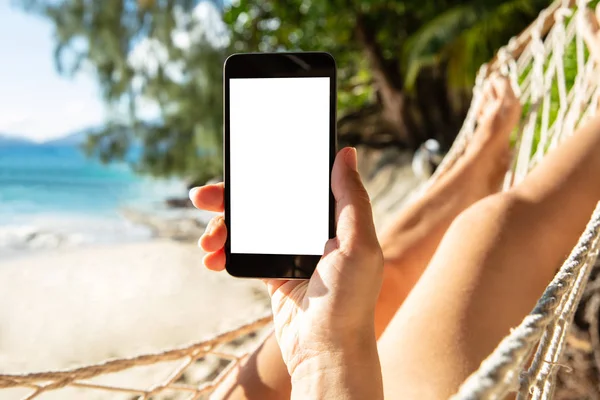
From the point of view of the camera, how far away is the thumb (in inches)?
16.2

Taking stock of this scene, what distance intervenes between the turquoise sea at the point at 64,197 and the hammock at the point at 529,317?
238 inches

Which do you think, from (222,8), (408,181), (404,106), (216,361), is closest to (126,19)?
(222,8)

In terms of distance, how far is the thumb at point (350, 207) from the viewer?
41cm

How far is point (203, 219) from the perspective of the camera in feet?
21.3

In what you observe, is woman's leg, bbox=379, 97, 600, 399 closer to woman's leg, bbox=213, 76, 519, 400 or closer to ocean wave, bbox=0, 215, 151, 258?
woman's leg, bbox=213, 76, 519, 400

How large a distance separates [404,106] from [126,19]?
3.47 meters

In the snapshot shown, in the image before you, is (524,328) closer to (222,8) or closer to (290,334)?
(290,334)

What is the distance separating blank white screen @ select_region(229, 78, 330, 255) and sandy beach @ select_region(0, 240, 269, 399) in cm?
176

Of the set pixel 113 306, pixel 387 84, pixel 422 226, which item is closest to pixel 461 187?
pixel 422 226

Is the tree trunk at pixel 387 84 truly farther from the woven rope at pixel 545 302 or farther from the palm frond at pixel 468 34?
the woven rope at pixel 545 302

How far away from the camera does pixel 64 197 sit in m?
10.5

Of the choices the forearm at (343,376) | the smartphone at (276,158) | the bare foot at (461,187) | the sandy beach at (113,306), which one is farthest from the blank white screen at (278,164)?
the sandy beach at (113,306)

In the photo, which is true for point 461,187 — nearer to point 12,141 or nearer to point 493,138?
point 493,138

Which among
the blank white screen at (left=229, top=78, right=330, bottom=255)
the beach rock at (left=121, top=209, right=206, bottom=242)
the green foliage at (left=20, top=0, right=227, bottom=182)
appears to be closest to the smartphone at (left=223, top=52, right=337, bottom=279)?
the blank white screen at (left=229, top=78, right=330, bottom=255)
